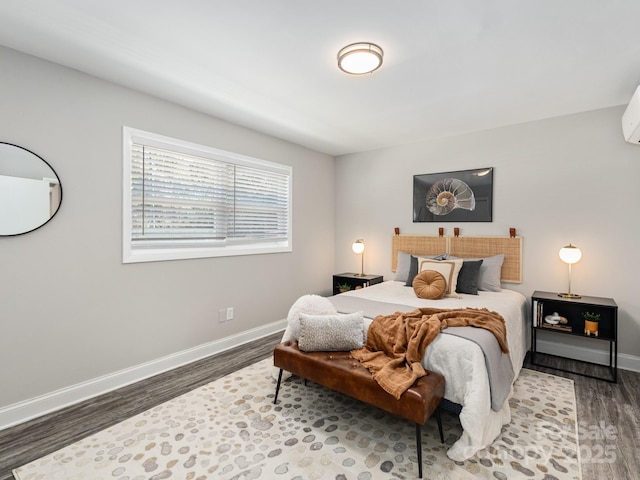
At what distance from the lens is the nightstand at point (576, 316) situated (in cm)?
291

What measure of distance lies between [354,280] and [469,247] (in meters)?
1.54

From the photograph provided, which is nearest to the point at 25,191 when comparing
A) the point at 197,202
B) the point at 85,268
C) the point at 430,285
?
the point at 85,268

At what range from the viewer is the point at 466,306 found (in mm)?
2852

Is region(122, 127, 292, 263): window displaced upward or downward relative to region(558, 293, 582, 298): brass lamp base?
upward

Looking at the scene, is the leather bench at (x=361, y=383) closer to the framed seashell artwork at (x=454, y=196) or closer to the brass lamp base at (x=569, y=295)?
the brass lamp base at (x=569, y=295)

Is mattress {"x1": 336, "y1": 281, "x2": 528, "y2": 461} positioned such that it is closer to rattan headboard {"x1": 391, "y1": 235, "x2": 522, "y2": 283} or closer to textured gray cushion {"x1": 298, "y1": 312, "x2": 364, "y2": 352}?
textured gray cushion {"x1": 298, "y1": 312, "x2": 364, "y2": 352}

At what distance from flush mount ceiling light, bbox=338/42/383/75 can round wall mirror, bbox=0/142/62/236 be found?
7.36ft

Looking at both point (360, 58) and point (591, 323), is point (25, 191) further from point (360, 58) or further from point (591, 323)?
point (591, 323)

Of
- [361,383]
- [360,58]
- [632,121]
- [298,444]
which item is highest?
[360,58]

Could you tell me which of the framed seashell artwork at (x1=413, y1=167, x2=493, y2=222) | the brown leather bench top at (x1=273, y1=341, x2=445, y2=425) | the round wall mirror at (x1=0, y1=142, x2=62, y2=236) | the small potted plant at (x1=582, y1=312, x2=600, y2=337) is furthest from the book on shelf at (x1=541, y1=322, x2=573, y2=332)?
the round wall mirror at (x1=0, y1=142, x2=62, y2=236)

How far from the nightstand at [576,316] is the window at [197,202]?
9.49 ft

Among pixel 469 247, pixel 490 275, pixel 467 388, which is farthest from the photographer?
pixel 469 247

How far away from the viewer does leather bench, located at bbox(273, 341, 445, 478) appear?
69.9 inches

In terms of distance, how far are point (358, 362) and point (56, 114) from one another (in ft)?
9.20
